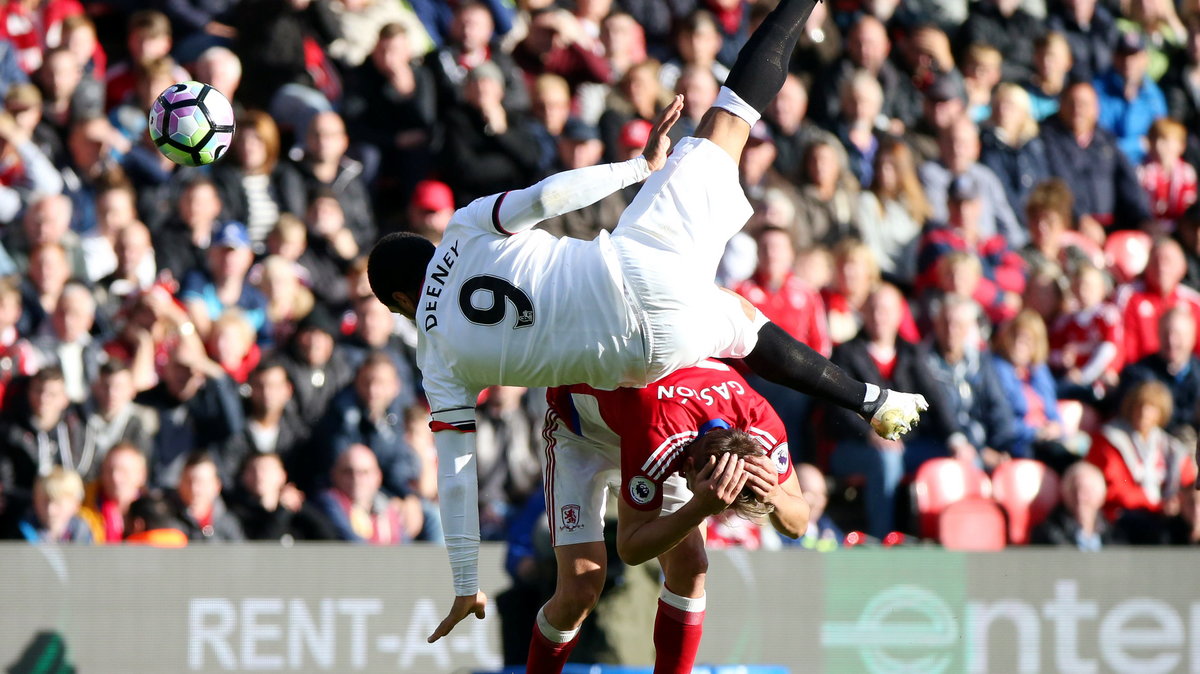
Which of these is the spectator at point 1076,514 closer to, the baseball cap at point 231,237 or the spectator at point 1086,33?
the spectator at point 1086,33

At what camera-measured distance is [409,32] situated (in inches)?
465

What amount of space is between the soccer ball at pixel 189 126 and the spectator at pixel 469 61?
353cm

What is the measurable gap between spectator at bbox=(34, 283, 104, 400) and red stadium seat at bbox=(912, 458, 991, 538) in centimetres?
490

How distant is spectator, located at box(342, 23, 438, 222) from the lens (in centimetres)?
1129

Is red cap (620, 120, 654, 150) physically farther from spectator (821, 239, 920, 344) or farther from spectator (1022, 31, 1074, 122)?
spectator (1022, 31, 1074, 122)

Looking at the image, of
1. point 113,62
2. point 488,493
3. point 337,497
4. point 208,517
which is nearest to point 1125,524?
point 488,493

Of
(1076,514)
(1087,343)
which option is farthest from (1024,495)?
(1087,343)

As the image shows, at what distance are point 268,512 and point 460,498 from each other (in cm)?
315

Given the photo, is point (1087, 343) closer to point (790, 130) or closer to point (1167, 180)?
point (1167, 180)

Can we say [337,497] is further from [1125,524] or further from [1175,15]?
[1175,15]

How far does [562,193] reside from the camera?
247 inches

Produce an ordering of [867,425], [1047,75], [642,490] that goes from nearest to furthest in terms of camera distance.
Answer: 1. [642,490]
2. [867,425]
3. [1047,75]

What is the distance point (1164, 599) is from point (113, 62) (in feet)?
25.3

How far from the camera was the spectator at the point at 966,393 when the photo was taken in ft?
34.1
